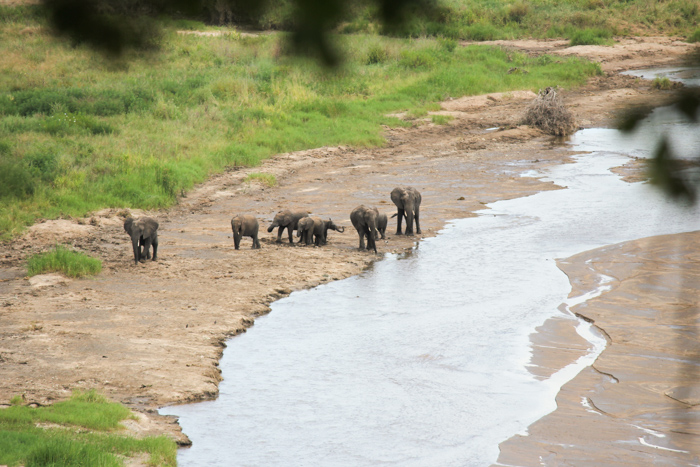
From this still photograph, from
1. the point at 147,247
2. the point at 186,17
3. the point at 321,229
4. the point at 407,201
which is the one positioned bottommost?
the point at 147,247

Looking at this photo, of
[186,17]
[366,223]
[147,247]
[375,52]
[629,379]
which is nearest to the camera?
[186,17]

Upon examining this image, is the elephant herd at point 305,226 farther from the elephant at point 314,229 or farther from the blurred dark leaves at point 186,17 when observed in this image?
the blurred dark leaves at point 186,17

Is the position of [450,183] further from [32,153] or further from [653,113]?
[653,113]

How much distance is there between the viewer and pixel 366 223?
13.3 m

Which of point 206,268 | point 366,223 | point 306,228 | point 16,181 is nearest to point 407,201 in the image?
point 366,223

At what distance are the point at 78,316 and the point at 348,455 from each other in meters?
4.29

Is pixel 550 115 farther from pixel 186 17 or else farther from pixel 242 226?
pixel 186 17

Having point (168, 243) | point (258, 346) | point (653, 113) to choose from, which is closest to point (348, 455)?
point (258, 346)

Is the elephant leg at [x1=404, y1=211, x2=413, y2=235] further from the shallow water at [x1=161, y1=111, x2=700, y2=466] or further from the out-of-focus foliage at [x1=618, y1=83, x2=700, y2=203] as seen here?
the out-of-focus foliage at [x1=618, y1=83, x2=700, y2=203]

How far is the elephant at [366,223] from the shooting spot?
1311cm

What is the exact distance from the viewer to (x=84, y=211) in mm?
14539

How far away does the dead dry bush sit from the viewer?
26.3m

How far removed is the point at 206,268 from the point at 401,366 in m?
4.16

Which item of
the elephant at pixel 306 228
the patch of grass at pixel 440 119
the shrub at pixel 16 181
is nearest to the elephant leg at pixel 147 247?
the shrub at pixel 16 181
